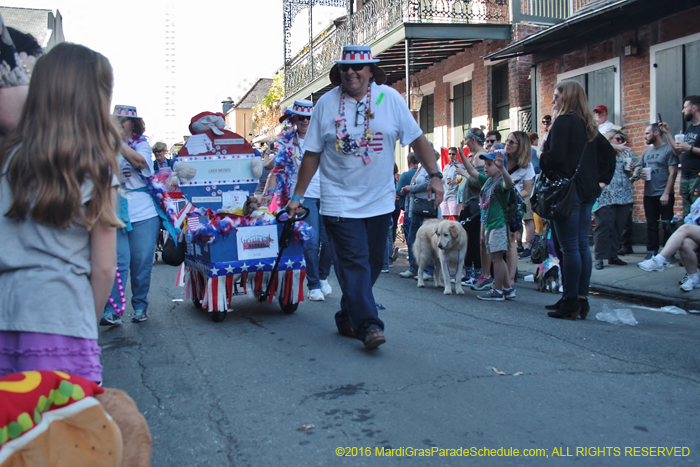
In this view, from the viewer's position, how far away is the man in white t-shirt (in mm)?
4508

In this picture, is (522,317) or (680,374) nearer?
(680,374)

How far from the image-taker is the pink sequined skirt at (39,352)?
6.44ft

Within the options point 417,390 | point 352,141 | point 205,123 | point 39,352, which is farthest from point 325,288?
point 39,352

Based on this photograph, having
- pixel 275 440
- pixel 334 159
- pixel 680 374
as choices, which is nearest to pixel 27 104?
pixel 275 440

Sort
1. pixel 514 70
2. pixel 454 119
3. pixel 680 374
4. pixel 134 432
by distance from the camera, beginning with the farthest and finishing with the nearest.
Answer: pixel 454 119 → pixel 514 70 → pixel 680 374 → pixel 134 432

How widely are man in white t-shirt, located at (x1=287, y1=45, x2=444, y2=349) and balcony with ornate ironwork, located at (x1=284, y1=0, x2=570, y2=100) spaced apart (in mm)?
9821

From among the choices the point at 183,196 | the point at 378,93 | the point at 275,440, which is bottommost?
the point at 275,440

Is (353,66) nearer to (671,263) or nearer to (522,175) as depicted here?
(522,175)

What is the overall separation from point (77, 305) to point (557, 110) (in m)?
4.94

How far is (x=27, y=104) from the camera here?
203 centimetres

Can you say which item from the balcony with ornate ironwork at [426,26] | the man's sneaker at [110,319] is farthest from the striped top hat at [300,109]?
the balcony with ornate ironwork at [426,26]

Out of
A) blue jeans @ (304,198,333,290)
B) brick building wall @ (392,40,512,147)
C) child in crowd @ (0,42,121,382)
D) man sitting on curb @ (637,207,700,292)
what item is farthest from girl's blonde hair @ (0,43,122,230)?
brick building wall @ (392,40,512,147)

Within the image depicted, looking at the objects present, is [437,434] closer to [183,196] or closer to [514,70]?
[183,196]

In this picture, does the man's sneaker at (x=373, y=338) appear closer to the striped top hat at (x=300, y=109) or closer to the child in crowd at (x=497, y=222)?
the child in crowd at (x=497, y=222)
